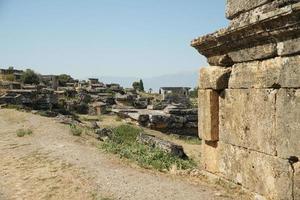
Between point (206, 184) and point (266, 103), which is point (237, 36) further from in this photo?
point (206, 184)

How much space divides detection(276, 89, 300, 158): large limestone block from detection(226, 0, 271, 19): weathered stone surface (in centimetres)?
136

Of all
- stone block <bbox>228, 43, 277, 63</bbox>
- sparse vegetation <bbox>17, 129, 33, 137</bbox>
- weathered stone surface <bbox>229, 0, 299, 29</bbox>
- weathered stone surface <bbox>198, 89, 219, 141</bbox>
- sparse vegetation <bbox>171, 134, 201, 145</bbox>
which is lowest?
sparse vegetation <bbox>171, 134, 201, 145</bbox>

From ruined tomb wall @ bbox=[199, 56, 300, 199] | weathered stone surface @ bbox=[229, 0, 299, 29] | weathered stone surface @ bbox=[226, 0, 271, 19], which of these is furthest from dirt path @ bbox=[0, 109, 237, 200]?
weathered stone surface @ bbox=[226, 0, 271, 19]

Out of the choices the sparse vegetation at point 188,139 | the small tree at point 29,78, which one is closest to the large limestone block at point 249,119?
the sparse vegetation at point 188,139

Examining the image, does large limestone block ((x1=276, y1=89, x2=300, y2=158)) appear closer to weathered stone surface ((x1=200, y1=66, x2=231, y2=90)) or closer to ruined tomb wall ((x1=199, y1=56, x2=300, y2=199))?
ruined tomb wall ((x1=199, y1=56, x2=300, y2=199))

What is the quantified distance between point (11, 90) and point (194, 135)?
41.8 ft

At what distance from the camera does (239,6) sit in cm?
629

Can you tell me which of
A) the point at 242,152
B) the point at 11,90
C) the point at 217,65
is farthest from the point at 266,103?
the point at 11,90

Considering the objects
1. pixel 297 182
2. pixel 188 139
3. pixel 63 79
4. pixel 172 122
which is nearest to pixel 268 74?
pixel 297 182

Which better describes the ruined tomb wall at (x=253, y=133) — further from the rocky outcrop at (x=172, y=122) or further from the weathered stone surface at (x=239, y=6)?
the rocky outcrop at (x=172, y=122)

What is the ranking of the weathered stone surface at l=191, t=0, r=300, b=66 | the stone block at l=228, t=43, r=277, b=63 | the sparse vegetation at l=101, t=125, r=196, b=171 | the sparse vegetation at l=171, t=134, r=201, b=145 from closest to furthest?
the weathered stone surface at l=191, t=0, r=300, b=66 → the stone block at l=228, t=43, r=277, b=63 → the sparse vegetation at l=101, t=125, r=196, b=171 → the sparse vegetation at l=171, t=134, r=201, b=145

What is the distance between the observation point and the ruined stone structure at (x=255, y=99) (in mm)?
5090

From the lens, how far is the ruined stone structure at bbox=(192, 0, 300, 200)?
5090 mm

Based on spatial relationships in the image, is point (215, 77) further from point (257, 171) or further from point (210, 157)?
point (257, 171)
